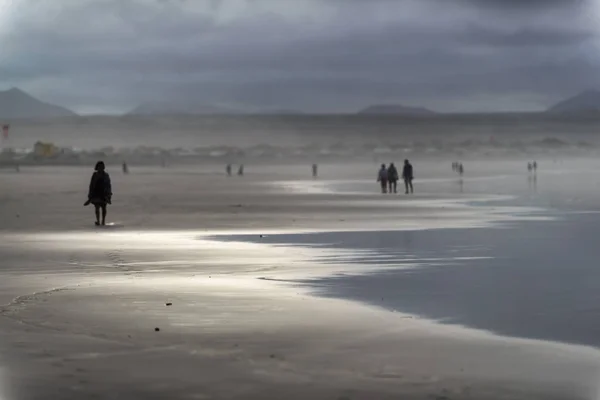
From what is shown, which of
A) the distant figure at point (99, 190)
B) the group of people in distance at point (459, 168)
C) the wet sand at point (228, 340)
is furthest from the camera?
the group of people in distance at point (459, 168)

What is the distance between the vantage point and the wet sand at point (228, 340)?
9969 millimetres

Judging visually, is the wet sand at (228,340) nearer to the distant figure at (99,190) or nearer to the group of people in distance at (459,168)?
the distant figure at (99,190)

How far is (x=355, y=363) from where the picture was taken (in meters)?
11.0

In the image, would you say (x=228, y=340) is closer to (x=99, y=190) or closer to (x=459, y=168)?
(x=99, y=190)

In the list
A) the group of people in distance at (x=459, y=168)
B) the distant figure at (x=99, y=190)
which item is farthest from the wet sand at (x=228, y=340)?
the group of people in distance at (x=459, y=168)

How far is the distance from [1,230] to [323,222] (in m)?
7.80

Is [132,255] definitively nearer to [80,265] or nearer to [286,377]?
[80,265]

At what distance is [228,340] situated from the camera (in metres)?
12.3

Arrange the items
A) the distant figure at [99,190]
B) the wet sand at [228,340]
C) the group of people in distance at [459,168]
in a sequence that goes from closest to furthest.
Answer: the wet sand at [228,340], the distant figure at [99,190], the group of people in distance at [459,168]

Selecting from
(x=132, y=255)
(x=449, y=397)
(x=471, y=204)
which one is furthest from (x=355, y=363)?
(x=471, y=204)

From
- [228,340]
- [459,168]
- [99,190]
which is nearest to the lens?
[228,340]

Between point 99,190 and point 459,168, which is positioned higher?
point 99,190

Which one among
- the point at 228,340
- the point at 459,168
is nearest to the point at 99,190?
the point at 228,340

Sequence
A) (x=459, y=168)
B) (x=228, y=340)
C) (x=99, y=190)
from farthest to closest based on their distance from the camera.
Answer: (x=459, y=168), (x=99, y=190), (x=228, y=340)
